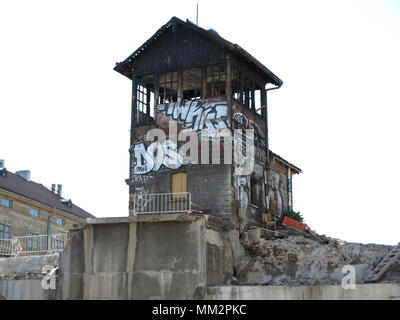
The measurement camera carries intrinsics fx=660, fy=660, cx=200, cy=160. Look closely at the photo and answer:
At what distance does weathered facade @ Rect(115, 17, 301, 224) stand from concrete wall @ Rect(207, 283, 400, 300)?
4.84 meters

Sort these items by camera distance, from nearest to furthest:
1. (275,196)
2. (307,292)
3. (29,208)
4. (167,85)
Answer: (307,292)
(167,85)
(275,196)
(29,208)

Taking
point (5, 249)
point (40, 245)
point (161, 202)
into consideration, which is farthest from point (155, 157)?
point (5, 249)

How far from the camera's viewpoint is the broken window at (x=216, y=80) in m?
34.5

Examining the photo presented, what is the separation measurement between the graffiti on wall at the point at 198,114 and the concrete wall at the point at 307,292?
896 cm

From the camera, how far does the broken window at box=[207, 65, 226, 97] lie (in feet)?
113

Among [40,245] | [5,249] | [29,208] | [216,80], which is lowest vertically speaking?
[40,245]

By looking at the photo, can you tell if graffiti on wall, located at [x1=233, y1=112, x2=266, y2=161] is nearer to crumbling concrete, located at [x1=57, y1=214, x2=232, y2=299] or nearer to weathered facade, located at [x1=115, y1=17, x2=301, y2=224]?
weathered facade, located at [x1=115, y1=17, x2=301, y2=224]

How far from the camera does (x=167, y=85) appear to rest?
35.5 metres

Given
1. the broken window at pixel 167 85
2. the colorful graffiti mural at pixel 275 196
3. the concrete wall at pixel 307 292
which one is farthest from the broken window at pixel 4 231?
the concrete wall at pixel 307 292

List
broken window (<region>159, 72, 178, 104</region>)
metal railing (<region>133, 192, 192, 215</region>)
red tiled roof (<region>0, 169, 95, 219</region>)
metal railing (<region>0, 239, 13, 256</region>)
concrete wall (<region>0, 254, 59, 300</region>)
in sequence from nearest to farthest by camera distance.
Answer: concrete wall (<region>0, 254, 59, 300</region>)
metal railing (<region>133, 192, 192, 215</region>)
broken window (<region>159, 72, 178, 104</region>)
metal railing (<region>0, 239, 13, 256</region>)
red tiled roof (<region>0, 169, 95, 219</region>)

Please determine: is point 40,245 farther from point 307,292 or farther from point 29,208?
point 29,208

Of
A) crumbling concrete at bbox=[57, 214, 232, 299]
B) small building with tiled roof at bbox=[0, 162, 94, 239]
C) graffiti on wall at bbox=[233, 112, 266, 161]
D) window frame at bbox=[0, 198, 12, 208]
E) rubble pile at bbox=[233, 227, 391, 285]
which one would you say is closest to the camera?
crumbling concrete at bbox=[57, 214, 232, 299]

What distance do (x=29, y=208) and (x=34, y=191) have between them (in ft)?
10.5

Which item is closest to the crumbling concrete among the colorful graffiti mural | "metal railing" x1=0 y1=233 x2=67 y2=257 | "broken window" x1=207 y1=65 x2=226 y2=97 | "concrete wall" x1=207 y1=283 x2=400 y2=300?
"concrete wall" x1=207 y1=283 x2=400 y2=300
